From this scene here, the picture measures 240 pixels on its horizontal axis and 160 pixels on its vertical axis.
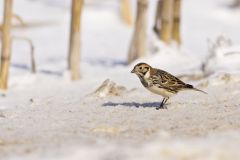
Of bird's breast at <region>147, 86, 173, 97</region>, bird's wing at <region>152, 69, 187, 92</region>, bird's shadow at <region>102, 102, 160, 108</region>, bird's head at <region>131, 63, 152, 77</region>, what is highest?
bird's head at <region>131, 63, 152, 77</region>

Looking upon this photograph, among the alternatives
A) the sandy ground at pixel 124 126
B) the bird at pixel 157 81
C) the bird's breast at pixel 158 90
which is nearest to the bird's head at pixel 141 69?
the bird at pixel 157 81

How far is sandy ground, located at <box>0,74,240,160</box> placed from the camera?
3.40 metres

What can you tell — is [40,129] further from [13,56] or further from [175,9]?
[13,56]

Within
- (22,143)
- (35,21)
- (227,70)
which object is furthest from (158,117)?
(35,21)

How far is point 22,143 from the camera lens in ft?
14.9

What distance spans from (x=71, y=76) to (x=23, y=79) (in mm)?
627

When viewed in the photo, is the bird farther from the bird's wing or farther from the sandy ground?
the sandy ground

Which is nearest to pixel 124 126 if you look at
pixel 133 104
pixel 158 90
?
pixel 158 90

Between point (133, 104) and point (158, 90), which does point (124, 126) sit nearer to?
point (158, 90)

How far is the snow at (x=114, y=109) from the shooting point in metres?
3.52

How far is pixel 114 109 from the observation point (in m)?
6.18

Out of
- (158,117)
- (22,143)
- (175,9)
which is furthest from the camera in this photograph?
(175,9)

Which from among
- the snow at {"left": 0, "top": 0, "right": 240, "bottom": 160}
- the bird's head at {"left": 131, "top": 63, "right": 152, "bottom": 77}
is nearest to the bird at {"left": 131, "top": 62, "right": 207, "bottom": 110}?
the bird's head at {"left": 131, "top": 63, "right": 152, "bottom": 77}

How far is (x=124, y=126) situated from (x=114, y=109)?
39.9 inches
